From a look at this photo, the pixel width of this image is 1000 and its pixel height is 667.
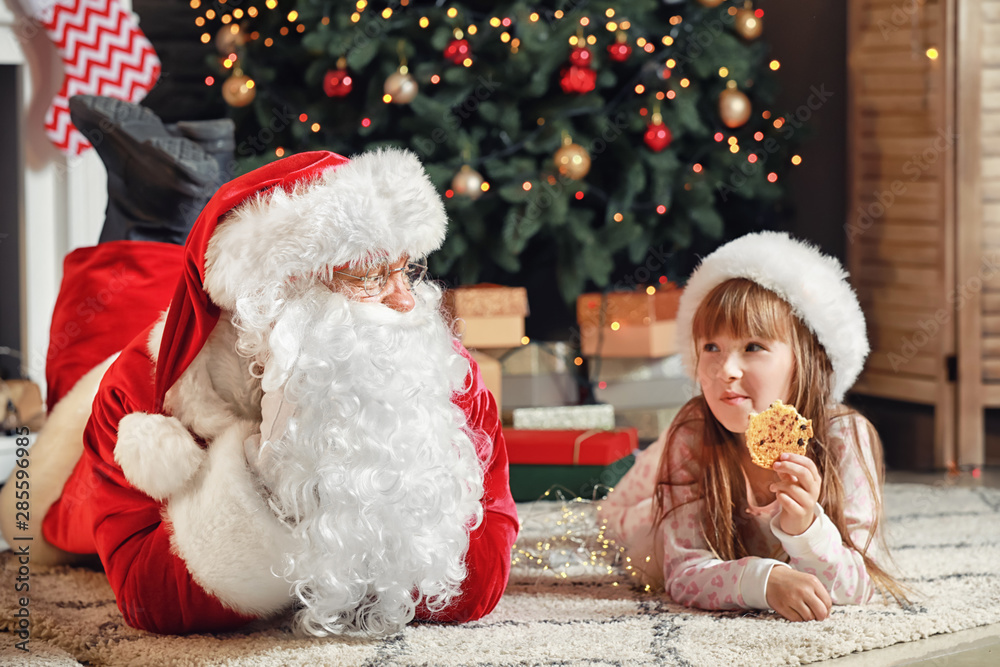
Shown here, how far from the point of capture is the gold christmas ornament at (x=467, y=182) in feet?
9.16

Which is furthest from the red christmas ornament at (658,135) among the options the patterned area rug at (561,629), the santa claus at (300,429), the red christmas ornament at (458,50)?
the santa claus at (300,429)

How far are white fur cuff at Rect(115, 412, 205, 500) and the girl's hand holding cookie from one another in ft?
2.62

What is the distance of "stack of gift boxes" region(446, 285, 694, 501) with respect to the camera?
8.94 ft

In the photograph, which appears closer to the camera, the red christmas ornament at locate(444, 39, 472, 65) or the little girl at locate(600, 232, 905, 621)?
the little girl at locate(600, 232, 905, 621)

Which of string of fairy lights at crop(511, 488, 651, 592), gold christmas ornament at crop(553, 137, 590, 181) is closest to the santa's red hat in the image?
string of fairy lights at crop(511, 488, 651, 592)

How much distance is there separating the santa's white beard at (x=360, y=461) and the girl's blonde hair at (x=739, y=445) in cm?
44

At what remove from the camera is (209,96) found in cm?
328

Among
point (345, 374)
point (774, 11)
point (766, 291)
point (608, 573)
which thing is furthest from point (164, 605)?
point (774, 11)

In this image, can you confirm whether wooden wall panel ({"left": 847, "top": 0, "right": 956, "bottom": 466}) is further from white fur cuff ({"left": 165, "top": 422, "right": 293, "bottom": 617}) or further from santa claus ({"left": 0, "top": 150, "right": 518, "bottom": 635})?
white fur cuff ({"left": 165, "top": 422, "right": 293, "bottom": 617})

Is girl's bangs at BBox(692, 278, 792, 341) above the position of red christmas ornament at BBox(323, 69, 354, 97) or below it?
below

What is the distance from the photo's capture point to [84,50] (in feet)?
8.87

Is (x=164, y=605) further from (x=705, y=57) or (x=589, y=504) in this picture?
(x=705, y=57)

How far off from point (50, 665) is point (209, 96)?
2.29 m

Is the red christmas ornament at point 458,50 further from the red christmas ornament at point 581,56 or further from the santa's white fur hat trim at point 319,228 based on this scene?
the santa's white fur hat trim at point 319,228
